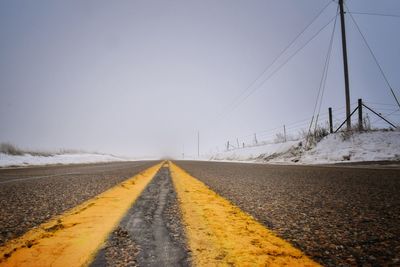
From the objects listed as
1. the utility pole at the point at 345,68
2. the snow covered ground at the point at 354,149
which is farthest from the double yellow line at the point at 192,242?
the utility pole at the point at 345,68

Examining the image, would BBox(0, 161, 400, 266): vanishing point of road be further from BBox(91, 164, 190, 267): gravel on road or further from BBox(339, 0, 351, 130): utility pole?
BBox(339, 0, 351, 130): utility pole

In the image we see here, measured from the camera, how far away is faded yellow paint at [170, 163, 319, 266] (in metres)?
1.09

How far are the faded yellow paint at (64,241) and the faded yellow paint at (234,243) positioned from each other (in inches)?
18.1

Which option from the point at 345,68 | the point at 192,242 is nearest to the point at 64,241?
the point at 192,242

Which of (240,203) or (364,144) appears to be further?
(364,144)

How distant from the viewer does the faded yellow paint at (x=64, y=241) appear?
3.67ft

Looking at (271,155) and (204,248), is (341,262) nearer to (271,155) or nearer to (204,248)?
(204,248)

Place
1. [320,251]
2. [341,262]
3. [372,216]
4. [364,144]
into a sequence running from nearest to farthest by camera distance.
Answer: [341,262] → [320,251] → [372,216] → [364,144]

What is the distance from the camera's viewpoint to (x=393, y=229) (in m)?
1.54

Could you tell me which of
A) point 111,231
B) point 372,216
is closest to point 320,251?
point 372,216

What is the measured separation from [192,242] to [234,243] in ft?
0.67

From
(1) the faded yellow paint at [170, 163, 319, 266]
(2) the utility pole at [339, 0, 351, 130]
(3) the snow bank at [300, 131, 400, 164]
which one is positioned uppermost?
(2) the utility pole at [339, 0, 351, 130]

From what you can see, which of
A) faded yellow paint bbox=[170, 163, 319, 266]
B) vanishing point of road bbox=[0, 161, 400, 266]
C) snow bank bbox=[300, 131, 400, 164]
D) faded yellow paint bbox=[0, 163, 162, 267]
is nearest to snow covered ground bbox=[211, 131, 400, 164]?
snow bank bbox=[300, 131, 400, 164]

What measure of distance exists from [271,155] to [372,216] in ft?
59.5
